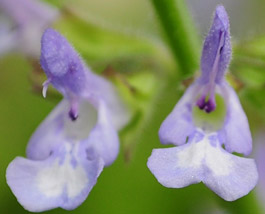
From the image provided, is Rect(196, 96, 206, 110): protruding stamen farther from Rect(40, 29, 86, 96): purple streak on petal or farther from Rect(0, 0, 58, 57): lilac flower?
Rect(0, 0, 58, 57): lilac flower

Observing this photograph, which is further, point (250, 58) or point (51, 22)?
point (51, 22)

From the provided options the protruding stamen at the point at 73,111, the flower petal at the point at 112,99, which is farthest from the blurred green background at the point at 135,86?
the protruding stamen at the point at 73,111

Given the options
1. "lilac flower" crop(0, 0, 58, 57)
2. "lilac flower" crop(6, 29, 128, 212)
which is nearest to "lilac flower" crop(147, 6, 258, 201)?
"lilac flower" crop(6, 29, 128, 212)

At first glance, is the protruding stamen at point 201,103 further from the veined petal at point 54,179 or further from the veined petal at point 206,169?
the veined petal at point 54,179

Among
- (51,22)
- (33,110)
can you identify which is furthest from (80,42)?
(33,110)

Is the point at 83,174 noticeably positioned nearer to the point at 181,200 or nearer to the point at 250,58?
the point at 250,58

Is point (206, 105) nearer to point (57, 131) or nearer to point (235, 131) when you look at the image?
point (235, 131)
